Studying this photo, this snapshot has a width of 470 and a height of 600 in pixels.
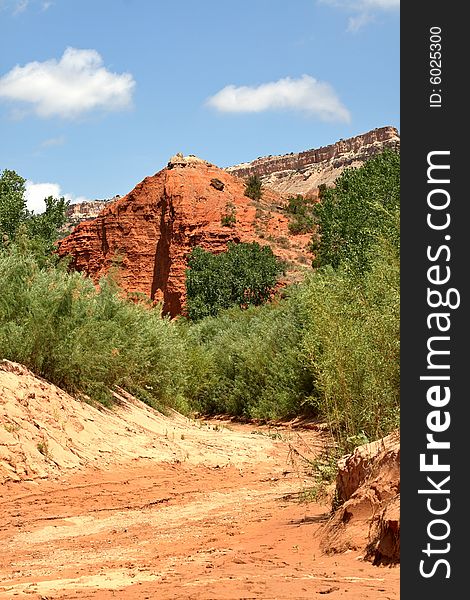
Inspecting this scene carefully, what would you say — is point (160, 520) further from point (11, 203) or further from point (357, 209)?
point (11, 203)

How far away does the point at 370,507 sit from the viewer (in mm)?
7629

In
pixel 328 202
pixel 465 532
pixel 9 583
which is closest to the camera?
pixel 465 532

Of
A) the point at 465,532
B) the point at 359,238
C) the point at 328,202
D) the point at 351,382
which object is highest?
the point at 328,202

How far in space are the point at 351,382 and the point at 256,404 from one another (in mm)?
16481

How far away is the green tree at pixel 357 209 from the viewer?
2686cm

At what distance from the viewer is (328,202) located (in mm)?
33656

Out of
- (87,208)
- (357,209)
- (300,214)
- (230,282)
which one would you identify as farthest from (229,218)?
(87,208)

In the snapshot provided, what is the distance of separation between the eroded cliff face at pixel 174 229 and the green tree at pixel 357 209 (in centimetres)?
2760

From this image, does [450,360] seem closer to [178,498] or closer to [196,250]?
[178,498]

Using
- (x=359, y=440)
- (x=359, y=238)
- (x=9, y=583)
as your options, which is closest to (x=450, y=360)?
(x=9, y=583)

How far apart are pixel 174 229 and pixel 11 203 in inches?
Result: 1268

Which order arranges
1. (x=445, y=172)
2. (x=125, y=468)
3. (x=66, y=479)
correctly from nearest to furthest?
(x=445, y=172) → (x=66, y=479) → (x=125, y=468)

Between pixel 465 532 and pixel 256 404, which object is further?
pixel 256 404

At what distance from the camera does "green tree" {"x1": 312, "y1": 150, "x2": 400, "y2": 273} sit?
88.1ft
